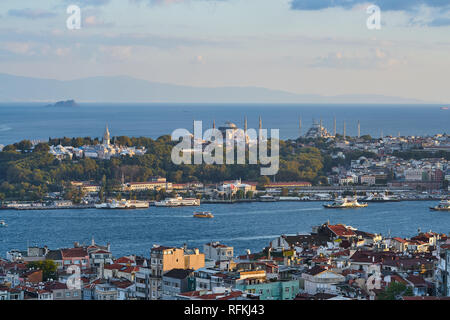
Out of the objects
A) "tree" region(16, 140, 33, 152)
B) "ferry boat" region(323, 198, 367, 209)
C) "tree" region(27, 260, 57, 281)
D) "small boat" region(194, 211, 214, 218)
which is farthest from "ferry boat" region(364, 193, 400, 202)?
"tree" region(27, 260, 57, 281)

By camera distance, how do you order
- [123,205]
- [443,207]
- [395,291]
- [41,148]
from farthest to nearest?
1. [41,148]
2. [123,205]
3. [443,207]
4. [395,291]

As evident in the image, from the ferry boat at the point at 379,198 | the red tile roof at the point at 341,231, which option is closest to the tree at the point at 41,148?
the ferry boat at the point at 379,198

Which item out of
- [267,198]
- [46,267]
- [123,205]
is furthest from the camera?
[267,198]

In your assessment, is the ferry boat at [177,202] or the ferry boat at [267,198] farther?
the ferry boat at [267,198]

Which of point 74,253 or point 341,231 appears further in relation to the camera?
point 341,231

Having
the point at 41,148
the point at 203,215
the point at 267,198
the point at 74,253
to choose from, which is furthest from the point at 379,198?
the point at 74,253

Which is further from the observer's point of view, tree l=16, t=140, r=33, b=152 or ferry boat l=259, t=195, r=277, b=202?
tree l=16, t=140, r=33, b=152

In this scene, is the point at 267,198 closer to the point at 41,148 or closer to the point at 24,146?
the point at 41,148

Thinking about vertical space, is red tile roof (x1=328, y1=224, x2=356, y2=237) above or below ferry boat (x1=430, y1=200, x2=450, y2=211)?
above

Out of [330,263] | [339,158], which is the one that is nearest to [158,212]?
[339,158]

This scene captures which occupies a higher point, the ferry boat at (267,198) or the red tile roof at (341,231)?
the red tile roof at (341,231)

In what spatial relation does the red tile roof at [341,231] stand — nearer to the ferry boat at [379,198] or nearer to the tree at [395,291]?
the tree at [395,291]

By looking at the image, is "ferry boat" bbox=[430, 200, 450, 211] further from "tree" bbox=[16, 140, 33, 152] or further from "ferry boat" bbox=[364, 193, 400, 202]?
"tree" bbox=[16, 140, 33, 152]
